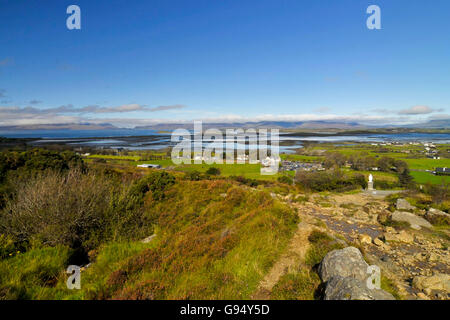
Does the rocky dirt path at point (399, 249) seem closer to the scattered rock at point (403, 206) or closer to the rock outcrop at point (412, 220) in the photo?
the rock outcrop at point (412, 220)

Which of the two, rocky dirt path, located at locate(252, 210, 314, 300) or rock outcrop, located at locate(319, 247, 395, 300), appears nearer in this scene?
rock outcrop, located at locate(319, 247, 395, 300)

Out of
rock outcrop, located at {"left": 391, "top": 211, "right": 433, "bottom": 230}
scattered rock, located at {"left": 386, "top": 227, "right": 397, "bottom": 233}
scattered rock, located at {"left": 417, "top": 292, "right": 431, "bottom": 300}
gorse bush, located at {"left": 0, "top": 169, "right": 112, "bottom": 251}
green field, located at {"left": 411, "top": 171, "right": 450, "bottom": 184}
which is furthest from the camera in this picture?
A: green field, located at {"left": 411, "top": 171, "right": 450, "bottom": 184}

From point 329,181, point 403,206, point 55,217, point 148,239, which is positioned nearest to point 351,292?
point 148,239

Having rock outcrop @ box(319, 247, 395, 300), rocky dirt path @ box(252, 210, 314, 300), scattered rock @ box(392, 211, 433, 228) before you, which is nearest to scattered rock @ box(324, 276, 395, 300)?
rock outcrop @ box(319, 247, 395, 300)

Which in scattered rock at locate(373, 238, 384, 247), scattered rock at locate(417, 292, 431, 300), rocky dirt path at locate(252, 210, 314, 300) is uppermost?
rocky dirt path at locate(252, 210, 314, 300)

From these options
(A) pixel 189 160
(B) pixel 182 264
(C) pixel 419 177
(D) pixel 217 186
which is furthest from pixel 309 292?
(A) pixel 189 160

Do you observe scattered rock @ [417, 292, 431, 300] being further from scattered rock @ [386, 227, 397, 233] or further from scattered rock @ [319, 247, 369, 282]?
scattered rock @ [386, 227, 397, 233]

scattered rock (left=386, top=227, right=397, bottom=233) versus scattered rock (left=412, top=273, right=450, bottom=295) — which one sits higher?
scattered rock (left=412, top=273, right=450, bottom=295)
